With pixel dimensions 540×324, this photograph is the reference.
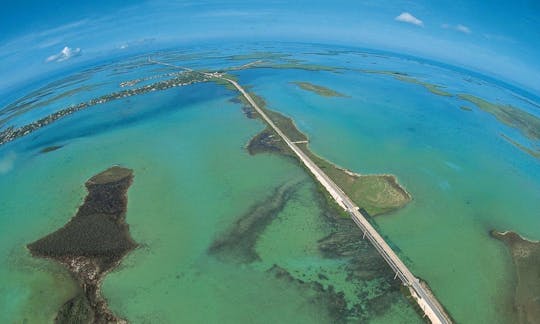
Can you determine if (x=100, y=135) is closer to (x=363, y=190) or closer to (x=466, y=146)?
(x=363, y=190)

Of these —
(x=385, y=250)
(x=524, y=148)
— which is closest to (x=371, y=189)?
(x=385, y=250)

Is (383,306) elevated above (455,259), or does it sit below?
below

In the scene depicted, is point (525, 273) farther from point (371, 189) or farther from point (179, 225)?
point (179, 225)

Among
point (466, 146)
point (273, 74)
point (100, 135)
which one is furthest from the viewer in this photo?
point (273, 74)

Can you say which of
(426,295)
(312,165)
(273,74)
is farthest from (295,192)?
(273,74)

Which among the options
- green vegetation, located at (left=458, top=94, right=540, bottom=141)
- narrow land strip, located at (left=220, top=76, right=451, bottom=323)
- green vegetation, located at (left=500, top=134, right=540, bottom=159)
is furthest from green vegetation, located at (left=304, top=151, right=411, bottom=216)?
green vegetation, located at (left=458, top=94, right=540, bottom=141)

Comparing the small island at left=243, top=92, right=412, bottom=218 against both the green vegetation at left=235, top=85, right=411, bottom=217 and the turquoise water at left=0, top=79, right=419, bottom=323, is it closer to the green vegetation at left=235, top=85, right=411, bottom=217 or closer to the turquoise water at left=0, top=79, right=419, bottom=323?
the green vegetation at left=235, top=85, right=411, bottom=217
